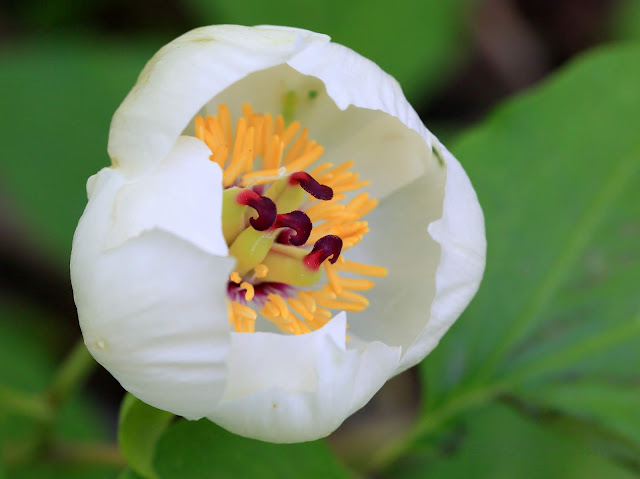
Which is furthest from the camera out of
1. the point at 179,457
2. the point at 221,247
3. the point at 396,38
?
the point at 396,38

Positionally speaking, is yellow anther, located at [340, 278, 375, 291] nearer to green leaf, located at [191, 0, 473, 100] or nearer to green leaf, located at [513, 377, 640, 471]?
green leaf, located at [513, 377, 640, 471]

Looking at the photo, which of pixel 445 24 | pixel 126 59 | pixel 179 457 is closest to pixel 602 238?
pixel 179 457

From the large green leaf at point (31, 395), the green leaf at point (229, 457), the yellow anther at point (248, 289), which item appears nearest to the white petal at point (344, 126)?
the yellow anther at point (248, 289)

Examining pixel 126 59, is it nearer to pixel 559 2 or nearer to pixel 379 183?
pixel 379 183

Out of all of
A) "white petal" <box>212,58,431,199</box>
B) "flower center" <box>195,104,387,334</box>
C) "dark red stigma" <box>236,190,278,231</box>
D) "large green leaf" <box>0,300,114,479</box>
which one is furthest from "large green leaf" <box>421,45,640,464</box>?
"large green leaf" <box>0,300,114,479</box>

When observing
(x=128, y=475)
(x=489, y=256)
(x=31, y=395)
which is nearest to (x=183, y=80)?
(x=128, y=475)

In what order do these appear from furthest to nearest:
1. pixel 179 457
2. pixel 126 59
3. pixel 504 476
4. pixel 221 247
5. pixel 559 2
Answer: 1. pixel 559 2
2. pixel 126 59
3. pixel 504 476
4. pixel 179 457
5. pixel 221 247

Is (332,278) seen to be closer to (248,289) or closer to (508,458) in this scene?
(248,289)
